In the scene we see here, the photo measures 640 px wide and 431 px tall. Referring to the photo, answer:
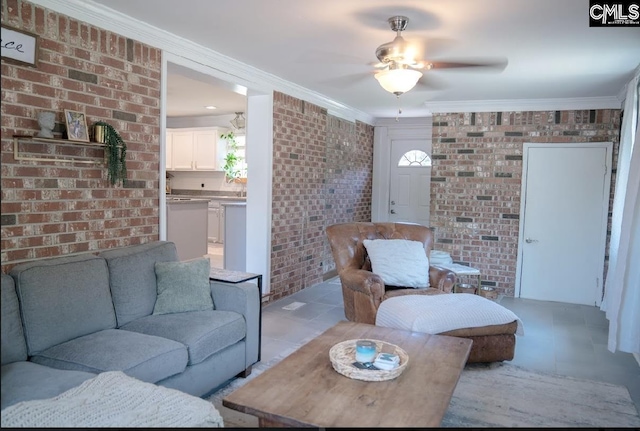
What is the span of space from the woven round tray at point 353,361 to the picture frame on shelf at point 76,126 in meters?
1.98

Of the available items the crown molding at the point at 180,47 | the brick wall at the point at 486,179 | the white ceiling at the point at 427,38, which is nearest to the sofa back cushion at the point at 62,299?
the crown molding at the point at 180,47

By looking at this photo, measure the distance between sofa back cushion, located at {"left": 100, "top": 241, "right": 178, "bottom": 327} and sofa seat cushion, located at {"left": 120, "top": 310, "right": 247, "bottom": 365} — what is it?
7 centimetres

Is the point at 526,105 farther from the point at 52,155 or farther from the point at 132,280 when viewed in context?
the point at 52,155

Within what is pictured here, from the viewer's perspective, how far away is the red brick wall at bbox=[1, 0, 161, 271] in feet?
8.52

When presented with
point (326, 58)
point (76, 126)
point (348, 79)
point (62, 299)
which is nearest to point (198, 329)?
point (62, 299)

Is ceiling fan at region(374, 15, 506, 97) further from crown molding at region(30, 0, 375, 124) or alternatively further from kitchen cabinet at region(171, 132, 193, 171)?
kitchen cabinet at region(171, 132, 193, 171)

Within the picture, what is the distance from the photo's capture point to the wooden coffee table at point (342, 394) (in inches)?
71.3

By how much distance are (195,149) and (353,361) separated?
6.99m

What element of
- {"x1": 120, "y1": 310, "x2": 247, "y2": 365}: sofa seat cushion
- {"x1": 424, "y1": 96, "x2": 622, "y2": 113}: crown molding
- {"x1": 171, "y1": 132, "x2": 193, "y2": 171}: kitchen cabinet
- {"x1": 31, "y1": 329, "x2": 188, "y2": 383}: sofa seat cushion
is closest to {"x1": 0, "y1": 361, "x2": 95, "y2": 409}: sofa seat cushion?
{"x1": 31, "y1": 329, "x2": 188, "y2": 383}: sofa seat cushion

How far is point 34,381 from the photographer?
197 cm

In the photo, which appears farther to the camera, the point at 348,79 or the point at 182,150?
the point at 182,150

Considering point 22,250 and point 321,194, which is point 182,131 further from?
point 22,250

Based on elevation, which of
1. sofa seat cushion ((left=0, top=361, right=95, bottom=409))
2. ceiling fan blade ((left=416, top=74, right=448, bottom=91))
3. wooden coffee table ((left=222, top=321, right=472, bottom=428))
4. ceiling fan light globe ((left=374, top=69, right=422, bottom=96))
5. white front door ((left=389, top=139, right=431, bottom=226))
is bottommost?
wooden coffee table ((left=222, top=321, right=472, bottom=428))
